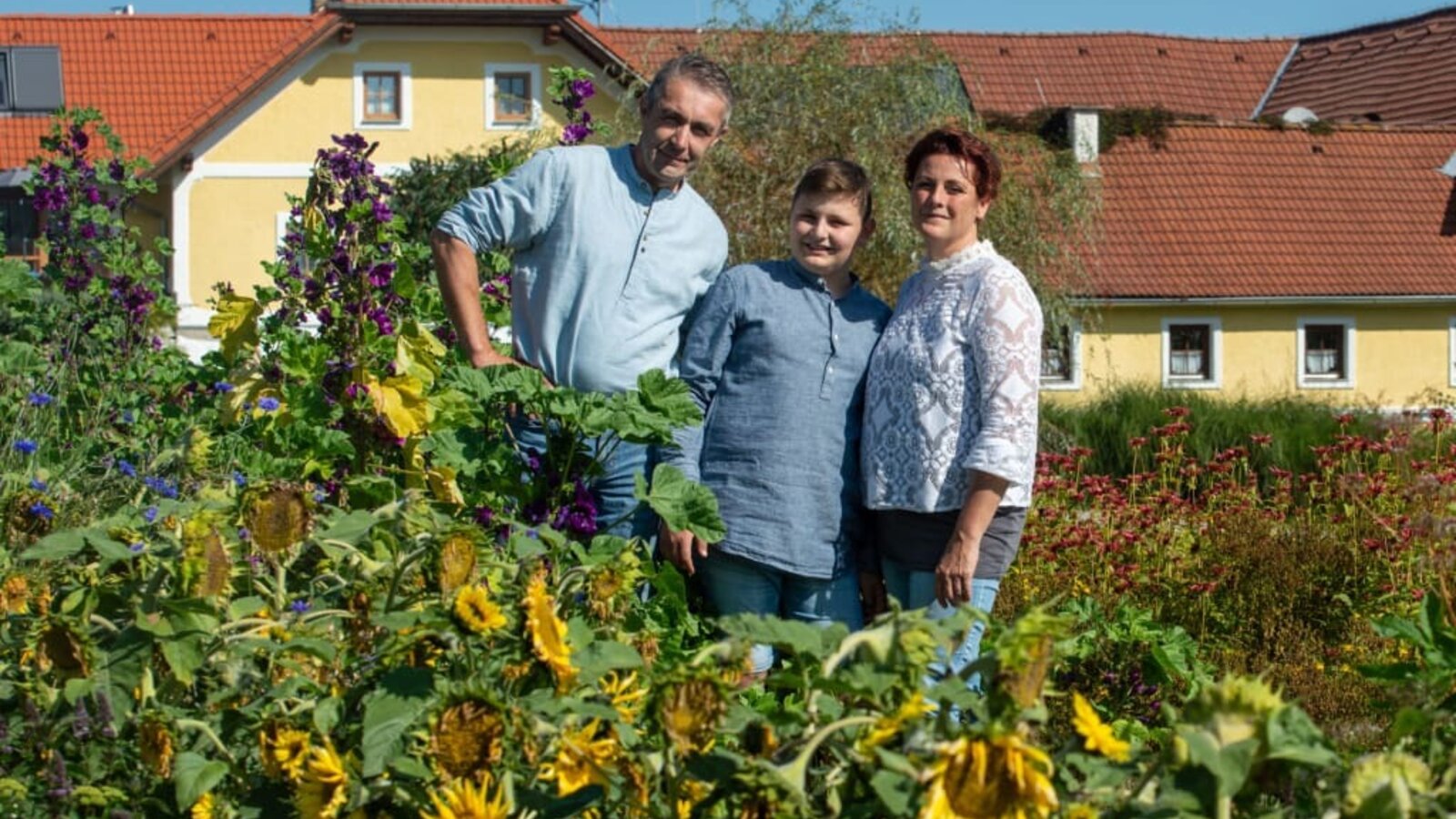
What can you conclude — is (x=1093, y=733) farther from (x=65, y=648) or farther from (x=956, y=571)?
(x=956, y=571)

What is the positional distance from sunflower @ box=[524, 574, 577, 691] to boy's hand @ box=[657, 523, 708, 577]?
5.02 ft

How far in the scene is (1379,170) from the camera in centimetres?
2741

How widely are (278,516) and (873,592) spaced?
1.71m

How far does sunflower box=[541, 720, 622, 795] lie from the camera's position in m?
1.98

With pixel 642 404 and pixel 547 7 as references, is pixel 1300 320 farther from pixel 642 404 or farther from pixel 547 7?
pixel 642 404

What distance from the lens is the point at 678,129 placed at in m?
3.72

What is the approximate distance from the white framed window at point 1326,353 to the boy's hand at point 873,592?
2294cm

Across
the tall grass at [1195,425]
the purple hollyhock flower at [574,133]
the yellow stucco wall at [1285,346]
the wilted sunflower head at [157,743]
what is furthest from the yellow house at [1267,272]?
the wilted sunflower head at [157,743]

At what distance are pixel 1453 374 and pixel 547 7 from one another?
511 inches

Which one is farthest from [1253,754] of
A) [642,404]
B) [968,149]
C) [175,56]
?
[175,56]

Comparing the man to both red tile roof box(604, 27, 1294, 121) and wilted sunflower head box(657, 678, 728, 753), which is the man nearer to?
wilted sunflower head box(657, 678, 728, 753)

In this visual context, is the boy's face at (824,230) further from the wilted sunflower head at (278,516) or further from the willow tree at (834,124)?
the willow tree at (834,124)

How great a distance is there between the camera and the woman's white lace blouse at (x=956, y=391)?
346cm

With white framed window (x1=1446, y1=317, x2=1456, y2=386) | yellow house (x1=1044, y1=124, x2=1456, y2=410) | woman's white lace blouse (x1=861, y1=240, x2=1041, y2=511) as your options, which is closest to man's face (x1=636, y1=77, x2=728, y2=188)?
woman's white lace blouse (x1=861, y1=240, x2=1041, y2=511)
